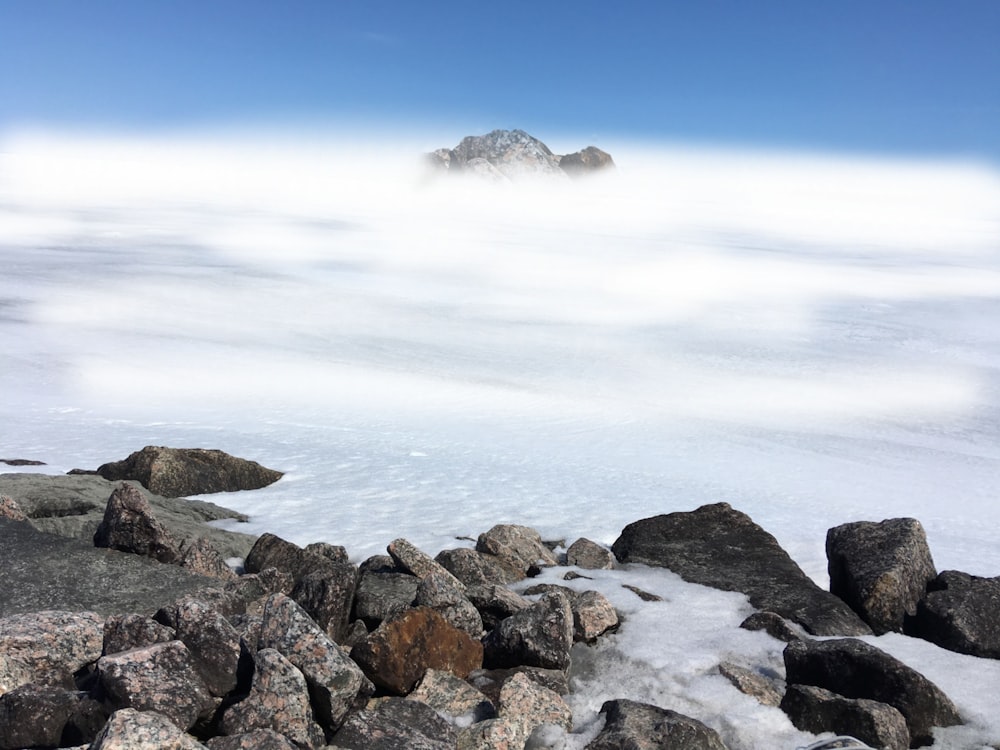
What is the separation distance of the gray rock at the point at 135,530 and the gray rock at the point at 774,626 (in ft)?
14.8

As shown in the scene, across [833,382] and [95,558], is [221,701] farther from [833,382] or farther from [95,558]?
[833,382]

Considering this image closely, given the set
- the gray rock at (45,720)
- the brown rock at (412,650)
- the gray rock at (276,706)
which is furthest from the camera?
the brown rock at (412,650)

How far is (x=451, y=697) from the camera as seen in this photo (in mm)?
5578

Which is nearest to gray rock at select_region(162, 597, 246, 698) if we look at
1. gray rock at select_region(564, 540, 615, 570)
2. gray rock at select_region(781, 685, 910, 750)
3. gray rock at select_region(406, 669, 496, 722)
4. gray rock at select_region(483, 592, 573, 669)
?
gray rock at select_region(406, 669, 496, 722)

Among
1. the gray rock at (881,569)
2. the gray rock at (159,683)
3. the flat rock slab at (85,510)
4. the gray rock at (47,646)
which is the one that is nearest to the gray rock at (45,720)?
the gray rock at (159,683)

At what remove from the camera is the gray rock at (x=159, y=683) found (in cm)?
462

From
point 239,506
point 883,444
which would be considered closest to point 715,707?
point 239,506

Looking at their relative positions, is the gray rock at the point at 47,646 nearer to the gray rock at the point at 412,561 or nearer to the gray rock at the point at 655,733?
the gray rock at the point at 412,561

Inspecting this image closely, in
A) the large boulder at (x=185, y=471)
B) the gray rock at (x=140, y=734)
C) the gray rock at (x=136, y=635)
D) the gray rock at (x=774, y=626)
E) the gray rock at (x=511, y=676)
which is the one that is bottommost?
the large boulder at (x=185, y=471)

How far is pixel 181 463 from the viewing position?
1170 centimetres

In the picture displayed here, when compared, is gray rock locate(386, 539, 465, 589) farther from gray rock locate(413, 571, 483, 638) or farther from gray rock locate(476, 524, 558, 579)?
gray rock locate(476, 524, 558, 579)

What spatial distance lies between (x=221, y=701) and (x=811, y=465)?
12905mm

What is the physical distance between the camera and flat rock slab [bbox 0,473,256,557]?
8.47 meters

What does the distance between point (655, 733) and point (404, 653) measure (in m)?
1.60
